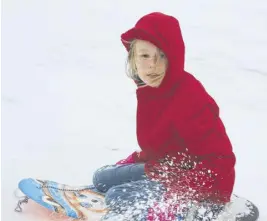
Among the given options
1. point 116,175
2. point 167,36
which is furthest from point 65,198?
point 167,36

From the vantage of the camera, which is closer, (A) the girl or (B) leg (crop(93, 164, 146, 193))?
(A) the girl

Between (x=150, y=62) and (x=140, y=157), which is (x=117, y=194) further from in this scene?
(x=150, y=62)

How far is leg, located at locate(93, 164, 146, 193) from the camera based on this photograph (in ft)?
5.49

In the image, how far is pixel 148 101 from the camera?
5.21 feet

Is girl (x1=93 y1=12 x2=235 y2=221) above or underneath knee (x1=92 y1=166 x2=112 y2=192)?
above

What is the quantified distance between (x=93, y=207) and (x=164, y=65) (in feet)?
1.44

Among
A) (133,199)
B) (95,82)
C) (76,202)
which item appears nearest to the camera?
(133,199)

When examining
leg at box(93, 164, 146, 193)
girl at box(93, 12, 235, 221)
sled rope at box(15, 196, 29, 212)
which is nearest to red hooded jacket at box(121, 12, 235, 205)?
girl at box(93, 12, 235, 221)

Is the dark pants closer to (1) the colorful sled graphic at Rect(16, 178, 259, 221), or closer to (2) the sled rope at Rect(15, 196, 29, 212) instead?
(1) the colorful sled graphic at Rect(16, 178, 259, 221)

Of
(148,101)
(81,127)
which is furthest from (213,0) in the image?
(148,101)

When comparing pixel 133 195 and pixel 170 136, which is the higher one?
pixel 170 136

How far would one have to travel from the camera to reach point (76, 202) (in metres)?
1.69

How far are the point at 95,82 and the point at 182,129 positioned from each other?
4.48 feet

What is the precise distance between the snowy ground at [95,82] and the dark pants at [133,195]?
243 mm
